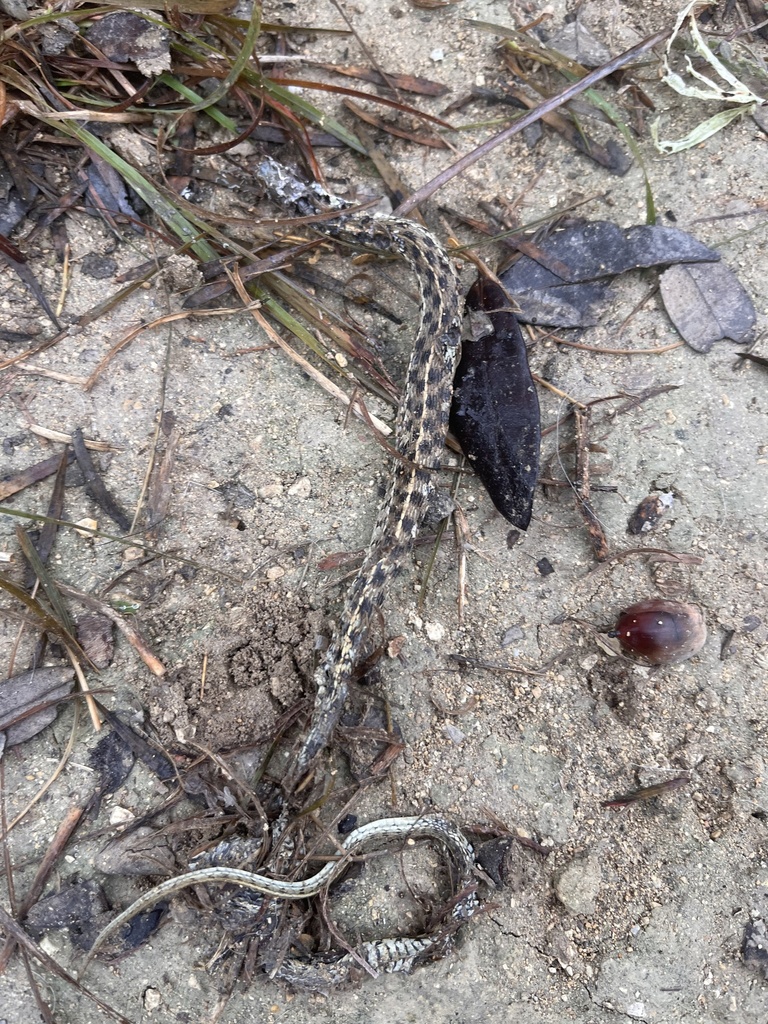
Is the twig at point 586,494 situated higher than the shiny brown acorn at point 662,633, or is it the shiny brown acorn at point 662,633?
the twig at point 586,494

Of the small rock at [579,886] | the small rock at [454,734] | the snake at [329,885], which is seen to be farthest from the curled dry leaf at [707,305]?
the snake at [329,885]

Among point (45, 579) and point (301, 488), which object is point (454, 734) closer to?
point (301, 488)

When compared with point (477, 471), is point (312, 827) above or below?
Answer: below

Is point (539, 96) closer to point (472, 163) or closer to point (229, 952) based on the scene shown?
point (472, 163)

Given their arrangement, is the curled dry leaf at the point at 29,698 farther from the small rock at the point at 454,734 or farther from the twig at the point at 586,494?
the twig at the point at 586,494

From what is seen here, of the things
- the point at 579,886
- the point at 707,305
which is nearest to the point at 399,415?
the point at 707,305

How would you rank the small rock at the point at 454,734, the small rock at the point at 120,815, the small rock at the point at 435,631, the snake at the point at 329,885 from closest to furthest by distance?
the snake at the point at 329,885
the small rock at the point at 120,815
the small rock at the point at 454,734
the small rock at the point at 435,631

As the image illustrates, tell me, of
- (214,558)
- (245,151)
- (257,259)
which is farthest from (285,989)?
(245,151)
